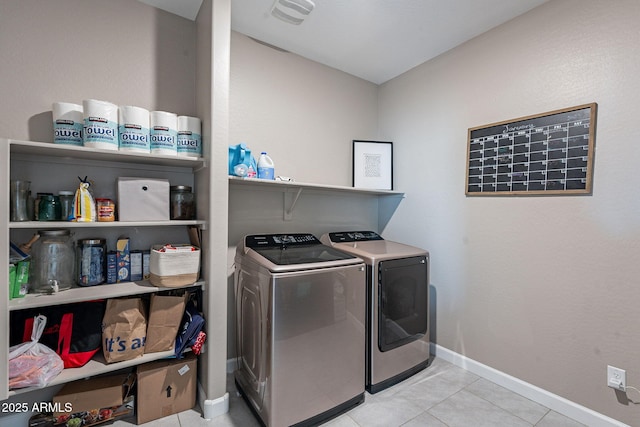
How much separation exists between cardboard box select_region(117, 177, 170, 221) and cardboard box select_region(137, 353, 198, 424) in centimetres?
87

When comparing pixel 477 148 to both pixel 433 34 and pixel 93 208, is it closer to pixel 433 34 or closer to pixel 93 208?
pixel 433 34

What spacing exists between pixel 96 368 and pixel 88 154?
3.68 ft

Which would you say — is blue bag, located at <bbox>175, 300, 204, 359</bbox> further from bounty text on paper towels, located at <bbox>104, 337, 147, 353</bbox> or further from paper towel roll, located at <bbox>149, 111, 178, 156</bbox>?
paper towel roll, located at <bbox>149, 111, 178, 156</bbox>

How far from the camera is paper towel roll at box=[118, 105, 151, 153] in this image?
5.08ft

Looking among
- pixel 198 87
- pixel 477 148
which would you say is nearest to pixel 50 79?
pixel 198 87

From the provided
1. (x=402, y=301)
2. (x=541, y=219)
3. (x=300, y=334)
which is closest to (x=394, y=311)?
(x=402, y=301)

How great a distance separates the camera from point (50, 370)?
4.43ft

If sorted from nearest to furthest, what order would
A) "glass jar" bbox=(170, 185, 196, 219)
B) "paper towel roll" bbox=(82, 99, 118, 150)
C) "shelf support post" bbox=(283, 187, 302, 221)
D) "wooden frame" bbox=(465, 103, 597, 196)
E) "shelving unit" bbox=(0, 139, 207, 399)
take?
"shelving unit" bbox=(0, 139, 207, 399) → "paper towel roll" bbox=(82, 99, 118, 150) → "wooden frame" bbox=(465, 103, 597, 196) → "glass jar" bbox=(170, 185, 196, 219) → "shelf support post" bbox=(283, 187, 302, 221)

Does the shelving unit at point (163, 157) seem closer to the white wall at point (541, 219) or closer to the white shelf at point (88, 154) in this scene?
the white shelf at point (88, 154)

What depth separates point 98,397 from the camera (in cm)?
153

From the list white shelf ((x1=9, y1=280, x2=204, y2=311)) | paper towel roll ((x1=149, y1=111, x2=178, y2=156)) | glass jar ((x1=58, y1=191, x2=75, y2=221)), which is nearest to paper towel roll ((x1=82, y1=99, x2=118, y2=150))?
paper towel roll ((x1=149, y1=111, x2=178, y2=156))

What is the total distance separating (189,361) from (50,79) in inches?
71.4

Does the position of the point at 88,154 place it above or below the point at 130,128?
below

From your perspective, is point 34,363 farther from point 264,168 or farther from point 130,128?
point 264,168
